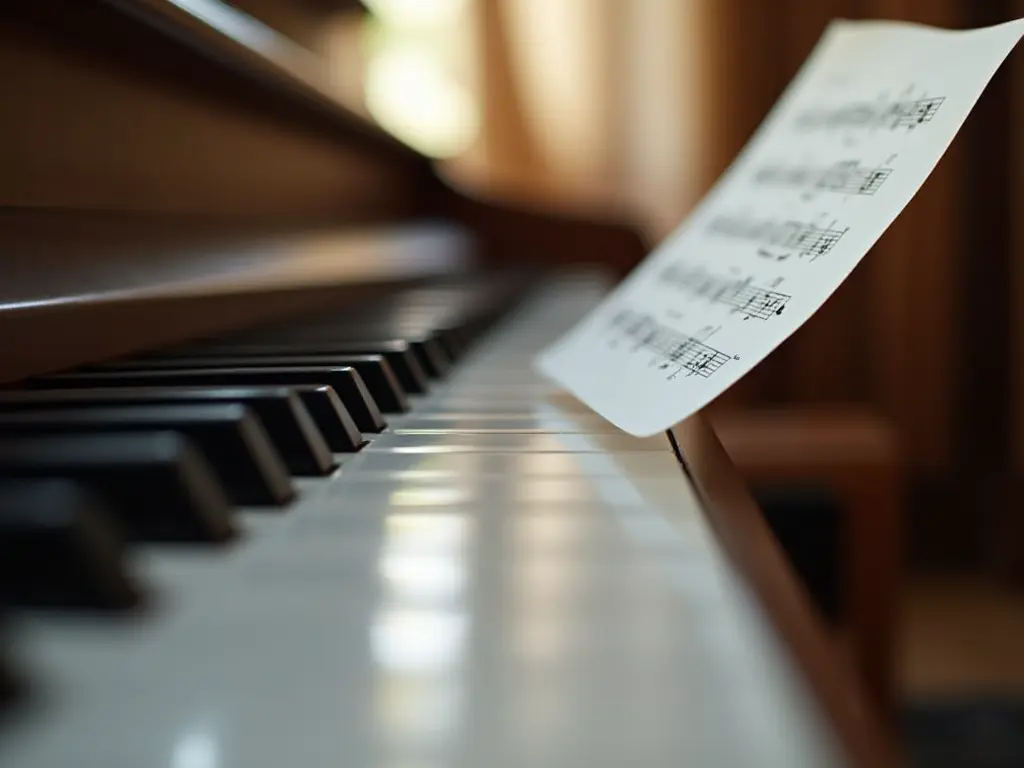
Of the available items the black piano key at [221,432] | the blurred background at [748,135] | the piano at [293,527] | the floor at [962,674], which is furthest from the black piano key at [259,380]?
the blurred background at [748,135]

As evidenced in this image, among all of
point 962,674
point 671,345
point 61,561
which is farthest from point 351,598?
point 962,674

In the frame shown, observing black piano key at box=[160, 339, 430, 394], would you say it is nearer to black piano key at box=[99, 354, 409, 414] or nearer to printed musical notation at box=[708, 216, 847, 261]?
black piano key at box=[99, 354, 409, 414]

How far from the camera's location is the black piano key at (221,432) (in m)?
0.42

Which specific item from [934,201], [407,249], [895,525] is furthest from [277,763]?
[934,201]

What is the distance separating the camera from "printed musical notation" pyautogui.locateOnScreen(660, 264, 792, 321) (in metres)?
0.59

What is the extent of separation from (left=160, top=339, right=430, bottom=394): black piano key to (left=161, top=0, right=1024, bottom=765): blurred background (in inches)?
80.0

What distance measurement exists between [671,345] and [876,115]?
18cm

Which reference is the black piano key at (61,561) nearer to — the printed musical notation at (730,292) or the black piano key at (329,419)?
the black piano key at (329,419)

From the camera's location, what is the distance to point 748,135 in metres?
2.98

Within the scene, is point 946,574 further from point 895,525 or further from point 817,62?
point 817,62

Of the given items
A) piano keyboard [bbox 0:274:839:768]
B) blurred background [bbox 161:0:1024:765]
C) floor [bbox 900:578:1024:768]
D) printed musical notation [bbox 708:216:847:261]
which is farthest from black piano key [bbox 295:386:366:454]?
blurred background [bbox 161:0:1024:765]

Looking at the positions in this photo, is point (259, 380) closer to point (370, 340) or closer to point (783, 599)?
point (370, 340)

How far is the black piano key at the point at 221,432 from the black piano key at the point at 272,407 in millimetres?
19

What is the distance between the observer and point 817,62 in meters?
0.89
